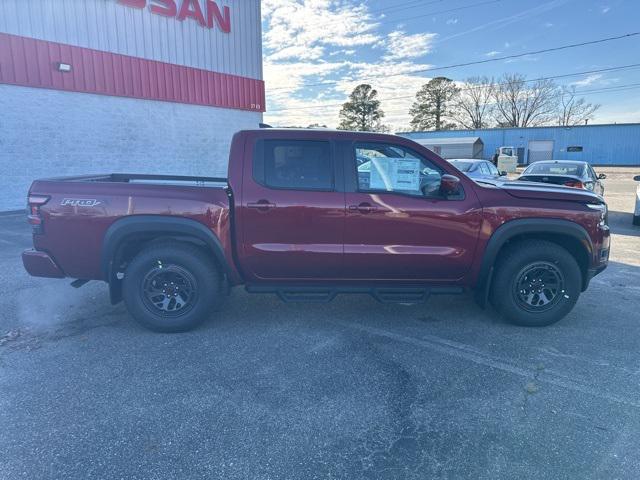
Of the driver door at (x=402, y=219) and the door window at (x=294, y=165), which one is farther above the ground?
the door window at (x=294, y=165)

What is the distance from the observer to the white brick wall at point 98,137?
11.5 m

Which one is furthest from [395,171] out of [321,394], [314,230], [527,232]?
[321,394]

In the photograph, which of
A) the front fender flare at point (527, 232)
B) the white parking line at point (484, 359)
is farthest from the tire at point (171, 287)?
the front fender flare at point (527, 232)

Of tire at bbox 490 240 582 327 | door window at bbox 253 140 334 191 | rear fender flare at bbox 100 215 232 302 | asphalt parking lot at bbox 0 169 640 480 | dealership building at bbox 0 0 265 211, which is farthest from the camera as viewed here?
dealership building at bbox 0 0 265 211

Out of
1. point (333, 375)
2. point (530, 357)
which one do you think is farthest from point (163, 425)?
point (530, 357)

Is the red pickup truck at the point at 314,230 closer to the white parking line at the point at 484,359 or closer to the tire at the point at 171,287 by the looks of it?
the tire at the point at 171,287

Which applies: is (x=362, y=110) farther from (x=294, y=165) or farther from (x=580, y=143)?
(x=294, y=165)

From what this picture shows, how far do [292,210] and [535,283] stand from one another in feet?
8.39

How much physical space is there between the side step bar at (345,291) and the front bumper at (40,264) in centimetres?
187

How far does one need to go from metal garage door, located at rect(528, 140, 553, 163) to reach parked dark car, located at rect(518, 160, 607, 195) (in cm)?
3628

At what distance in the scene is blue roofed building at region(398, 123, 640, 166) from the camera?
41.1 metres

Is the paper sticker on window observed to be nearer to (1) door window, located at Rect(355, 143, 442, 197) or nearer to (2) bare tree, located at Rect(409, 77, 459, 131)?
(1) door window, located at Rect(355, 143, 442, 197)

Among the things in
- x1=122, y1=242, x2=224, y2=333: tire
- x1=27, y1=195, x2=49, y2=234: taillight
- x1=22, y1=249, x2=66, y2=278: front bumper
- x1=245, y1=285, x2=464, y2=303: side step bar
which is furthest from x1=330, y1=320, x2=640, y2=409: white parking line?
x1=27, y1=195, x2=49, y2=234: taillight

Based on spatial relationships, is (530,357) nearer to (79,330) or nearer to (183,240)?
(183,240)
